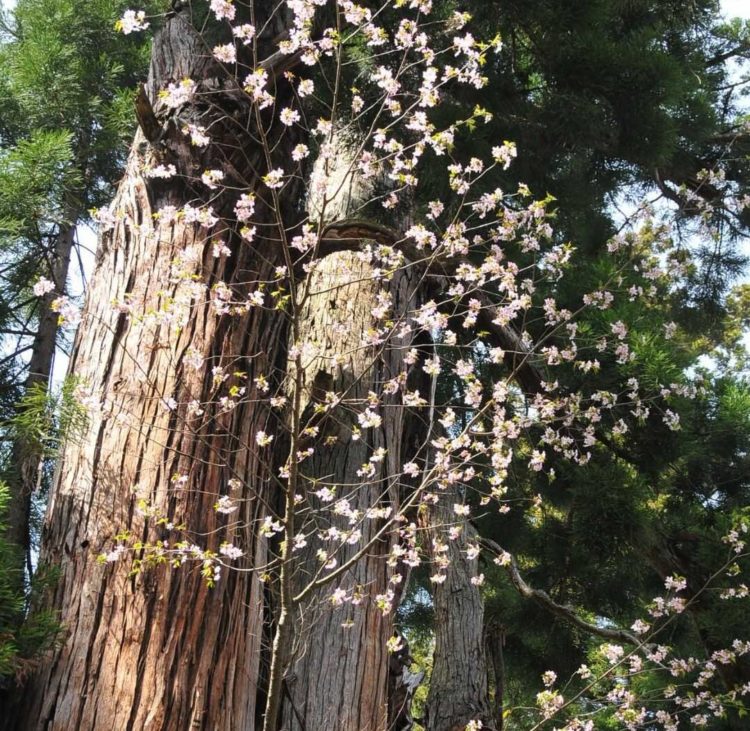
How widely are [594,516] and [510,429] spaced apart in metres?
1.52

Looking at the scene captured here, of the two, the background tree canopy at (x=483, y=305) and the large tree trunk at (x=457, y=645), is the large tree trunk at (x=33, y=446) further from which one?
the large tree trunk at (x=457, y=645)

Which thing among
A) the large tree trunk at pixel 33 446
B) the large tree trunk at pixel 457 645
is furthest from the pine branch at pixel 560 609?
the large tree trunk at pixel 33 446

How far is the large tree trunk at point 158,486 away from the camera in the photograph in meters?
2.12

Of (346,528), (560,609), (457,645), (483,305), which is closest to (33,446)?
(346,528)

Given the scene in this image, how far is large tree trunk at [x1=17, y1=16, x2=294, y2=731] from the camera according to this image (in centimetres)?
212

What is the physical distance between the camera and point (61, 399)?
2463mm

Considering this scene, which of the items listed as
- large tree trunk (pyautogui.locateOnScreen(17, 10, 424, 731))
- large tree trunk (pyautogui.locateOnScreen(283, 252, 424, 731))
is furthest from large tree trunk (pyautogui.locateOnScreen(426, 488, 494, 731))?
large tree trunk (pyautogui.locateOnScreen(17, 10, 424, 731))

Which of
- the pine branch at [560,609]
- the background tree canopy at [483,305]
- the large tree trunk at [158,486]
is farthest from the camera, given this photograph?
the pine branch at [560,609]

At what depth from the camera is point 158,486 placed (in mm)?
2355

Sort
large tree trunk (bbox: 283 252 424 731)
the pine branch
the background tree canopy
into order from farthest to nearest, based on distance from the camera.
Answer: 1. the pine branch
2. large tree trunk (bbox: 283 252 424 731)
3. the background tree canopy

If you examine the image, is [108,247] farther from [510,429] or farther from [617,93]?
[617,93]

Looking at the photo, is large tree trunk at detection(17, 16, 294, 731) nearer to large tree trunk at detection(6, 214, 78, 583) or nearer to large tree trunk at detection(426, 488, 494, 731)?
large tree trunk at detection(6, 214, 78, 583)

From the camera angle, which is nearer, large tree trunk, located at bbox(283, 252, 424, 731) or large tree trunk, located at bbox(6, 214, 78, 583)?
large tree trunk, located at bbox(6, 214, 78, 583)

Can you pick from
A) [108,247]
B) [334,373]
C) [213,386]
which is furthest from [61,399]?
[334,373]
